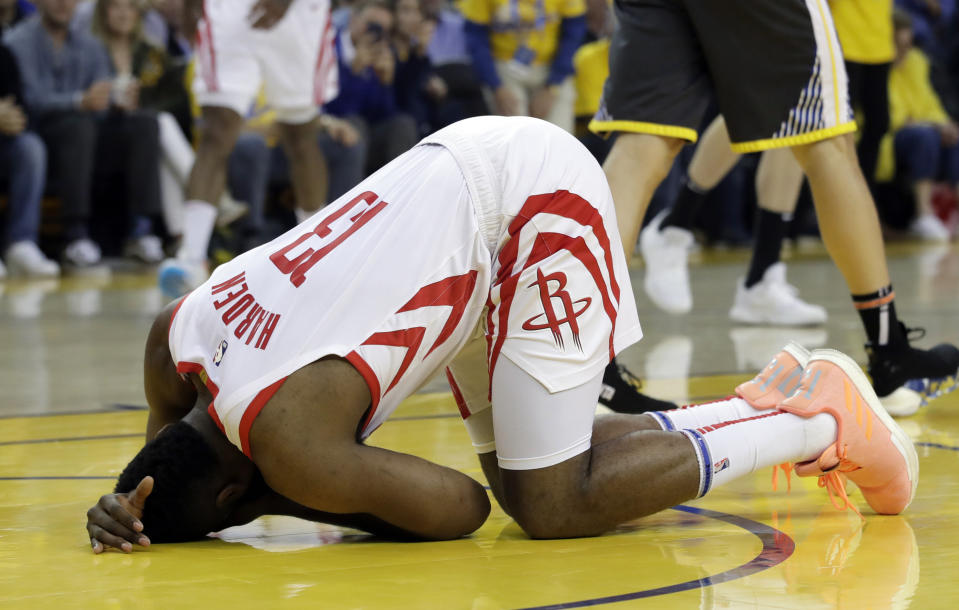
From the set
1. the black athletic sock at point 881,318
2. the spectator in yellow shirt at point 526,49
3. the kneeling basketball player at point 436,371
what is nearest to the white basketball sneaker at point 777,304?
the black athletic sock at point 881,318

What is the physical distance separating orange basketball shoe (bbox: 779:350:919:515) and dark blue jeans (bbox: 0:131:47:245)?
6337 mm

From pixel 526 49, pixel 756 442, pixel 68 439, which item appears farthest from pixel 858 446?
pixel 526 49

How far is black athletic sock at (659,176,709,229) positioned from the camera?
193 inches

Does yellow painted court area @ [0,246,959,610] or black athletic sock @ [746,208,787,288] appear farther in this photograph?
black athletic sock @ [746,208,787,288]

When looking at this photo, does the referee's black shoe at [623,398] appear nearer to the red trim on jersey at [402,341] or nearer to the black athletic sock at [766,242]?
the red trim on jersey at [402,341]

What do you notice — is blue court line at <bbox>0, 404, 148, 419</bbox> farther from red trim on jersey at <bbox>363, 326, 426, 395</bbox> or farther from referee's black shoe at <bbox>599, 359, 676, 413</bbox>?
red trim on jersey at <bbox>363, 326, 426, 395</bbox>

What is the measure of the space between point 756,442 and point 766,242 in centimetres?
277

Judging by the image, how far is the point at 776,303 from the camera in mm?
5035

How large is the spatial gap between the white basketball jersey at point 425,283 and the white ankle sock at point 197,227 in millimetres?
3408

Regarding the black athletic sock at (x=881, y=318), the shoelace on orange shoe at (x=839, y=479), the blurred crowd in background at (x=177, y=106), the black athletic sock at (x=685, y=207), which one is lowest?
the blurred crowd in background at (x=177, y=106)

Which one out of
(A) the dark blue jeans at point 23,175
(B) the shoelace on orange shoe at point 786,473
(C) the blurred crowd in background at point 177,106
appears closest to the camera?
(B) the shoelace on orange shoe at point 786,473

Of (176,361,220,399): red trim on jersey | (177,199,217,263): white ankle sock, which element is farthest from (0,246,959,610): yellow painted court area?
(177,199,217,263): white ankle sock

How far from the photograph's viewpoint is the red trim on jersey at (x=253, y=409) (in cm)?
205

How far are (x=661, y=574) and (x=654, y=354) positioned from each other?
8.29ft
